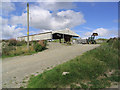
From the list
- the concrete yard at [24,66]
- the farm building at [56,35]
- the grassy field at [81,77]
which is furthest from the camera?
the farm building at [56,35]

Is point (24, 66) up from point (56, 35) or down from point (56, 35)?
down

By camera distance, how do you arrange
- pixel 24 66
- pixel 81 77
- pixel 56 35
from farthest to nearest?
pixel 56 35 → pixel 24 66 → pixel 81 77

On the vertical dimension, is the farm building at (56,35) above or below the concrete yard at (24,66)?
above

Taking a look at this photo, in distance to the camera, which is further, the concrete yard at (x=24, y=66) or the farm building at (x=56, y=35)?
the farm building at (x=56, y=35)

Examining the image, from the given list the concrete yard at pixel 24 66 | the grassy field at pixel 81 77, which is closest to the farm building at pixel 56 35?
the concrete yard at pixel 24 66

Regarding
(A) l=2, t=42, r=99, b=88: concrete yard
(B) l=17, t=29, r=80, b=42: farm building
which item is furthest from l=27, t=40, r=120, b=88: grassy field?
(B) l=17, t=29, r=80, b=42: farm building

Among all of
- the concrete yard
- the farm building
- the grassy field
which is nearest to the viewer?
the grassy field

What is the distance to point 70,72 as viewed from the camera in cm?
512

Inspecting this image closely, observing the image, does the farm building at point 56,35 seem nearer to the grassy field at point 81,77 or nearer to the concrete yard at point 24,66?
the concrete yard at point 24,66

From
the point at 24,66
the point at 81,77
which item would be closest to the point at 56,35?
the point at 24,66

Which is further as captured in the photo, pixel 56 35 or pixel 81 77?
pixel 56 35

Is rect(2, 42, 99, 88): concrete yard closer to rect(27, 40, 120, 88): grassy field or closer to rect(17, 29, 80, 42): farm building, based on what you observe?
rect(27, 40, 120, 88): grassy field

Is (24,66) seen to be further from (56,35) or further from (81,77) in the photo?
(56,35)

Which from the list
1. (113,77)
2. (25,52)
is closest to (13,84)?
(113,77)
